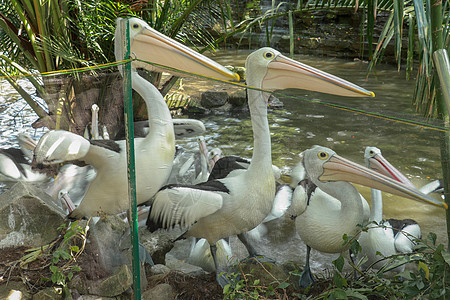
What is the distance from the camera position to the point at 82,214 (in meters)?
1.81

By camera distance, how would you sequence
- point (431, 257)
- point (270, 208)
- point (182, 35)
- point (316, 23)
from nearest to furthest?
point (431, 257) → point (270, 208) → point (182, 35) → point (316, 23)

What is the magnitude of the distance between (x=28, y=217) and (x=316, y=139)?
111 centimetres

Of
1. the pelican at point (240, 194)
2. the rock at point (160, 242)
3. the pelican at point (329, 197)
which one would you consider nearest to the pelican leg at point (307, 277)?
the pelican at point (329, 197)

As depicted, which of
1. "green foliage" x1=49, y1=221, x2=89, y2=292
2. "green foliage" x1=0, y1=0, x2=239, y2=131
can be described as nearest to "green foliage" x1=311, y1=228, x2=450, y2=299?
"green foliage" x1=49, y1=221, x2=89, y2=292

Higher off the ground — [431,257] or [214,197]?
[214,197]

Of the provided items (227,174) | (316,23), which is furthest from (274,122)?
(316,23)

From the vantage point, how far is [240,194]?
6.06 feet

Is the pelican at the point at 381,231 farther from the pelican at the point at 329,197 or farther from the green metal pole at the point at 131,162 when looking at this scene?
the green metal pole at the point at 131,162

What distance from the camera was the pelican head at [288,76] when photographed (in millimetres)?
1831

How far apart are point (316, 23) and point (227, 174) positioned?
37.7 feet

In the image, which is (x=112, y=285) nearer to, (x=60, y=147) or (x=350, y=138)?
(x=60, y=147)

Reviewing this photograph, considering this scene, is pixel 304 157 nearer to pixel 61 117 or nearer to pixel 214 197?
pixel 214 197

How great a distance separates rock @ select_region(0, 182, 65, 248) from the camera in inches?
70.9

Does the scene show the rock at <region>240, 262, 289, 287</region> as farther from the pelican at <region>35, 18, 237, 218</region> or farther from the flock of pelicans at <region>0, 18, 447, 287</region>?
the pelican at <region>35, 18, 237, 218</region>
